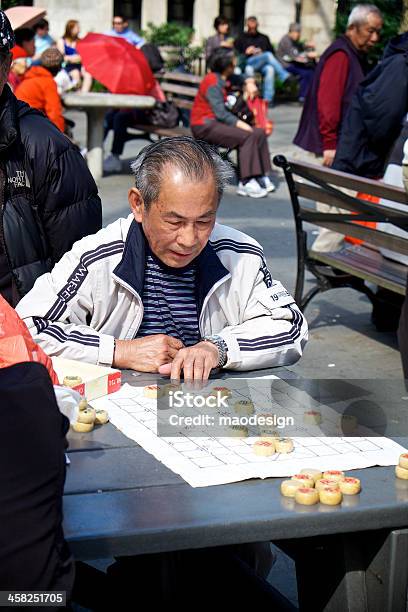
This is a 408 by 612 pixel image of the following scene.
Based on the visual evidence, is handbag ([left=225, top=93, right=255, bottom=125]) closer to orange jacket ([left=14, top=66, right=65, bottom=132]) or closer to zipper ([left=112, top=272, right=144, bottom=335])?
orange jacket ([left=14, top=66, right=65, bottom=132])

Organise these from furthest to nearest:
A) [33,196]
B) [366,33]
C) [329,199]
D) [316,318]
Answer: [366,33] → [316,318] → [329,199] → [33,196]

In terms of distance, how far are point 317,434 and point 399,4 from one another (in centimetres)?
2356

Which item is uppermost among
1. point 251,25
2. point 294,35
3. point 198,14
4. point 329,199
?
point 329,199

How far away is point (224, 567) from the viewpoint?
2922 millimetres

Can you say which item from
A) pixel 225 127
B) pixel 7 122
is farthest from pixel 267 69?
pixel 7 122

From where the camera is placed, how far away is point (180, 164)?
3.03 metres

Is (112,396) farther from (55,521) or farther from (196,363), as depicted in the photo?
(55,521)

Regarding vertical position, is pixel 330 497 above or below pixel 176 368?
above

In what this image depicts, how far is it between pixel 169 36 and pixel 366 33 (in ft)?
75.6

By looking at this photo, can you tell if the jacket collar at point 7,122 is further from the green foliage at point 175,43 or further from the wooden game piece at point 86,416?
the green foliage at point 175,43

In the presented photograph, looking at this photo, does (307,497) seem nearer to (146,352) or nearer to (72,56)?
(146,352)

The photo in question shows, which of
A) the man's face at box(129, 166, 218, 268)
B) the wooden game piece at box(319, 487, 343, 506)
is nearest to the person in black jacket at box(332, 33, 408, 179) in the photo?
the man's face at box(129, 166, 218, 268)

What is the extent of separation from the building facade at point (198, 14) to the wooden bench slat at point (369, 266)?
2557 cm

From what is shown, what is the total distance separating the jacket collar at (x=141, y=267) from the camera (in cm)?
315
